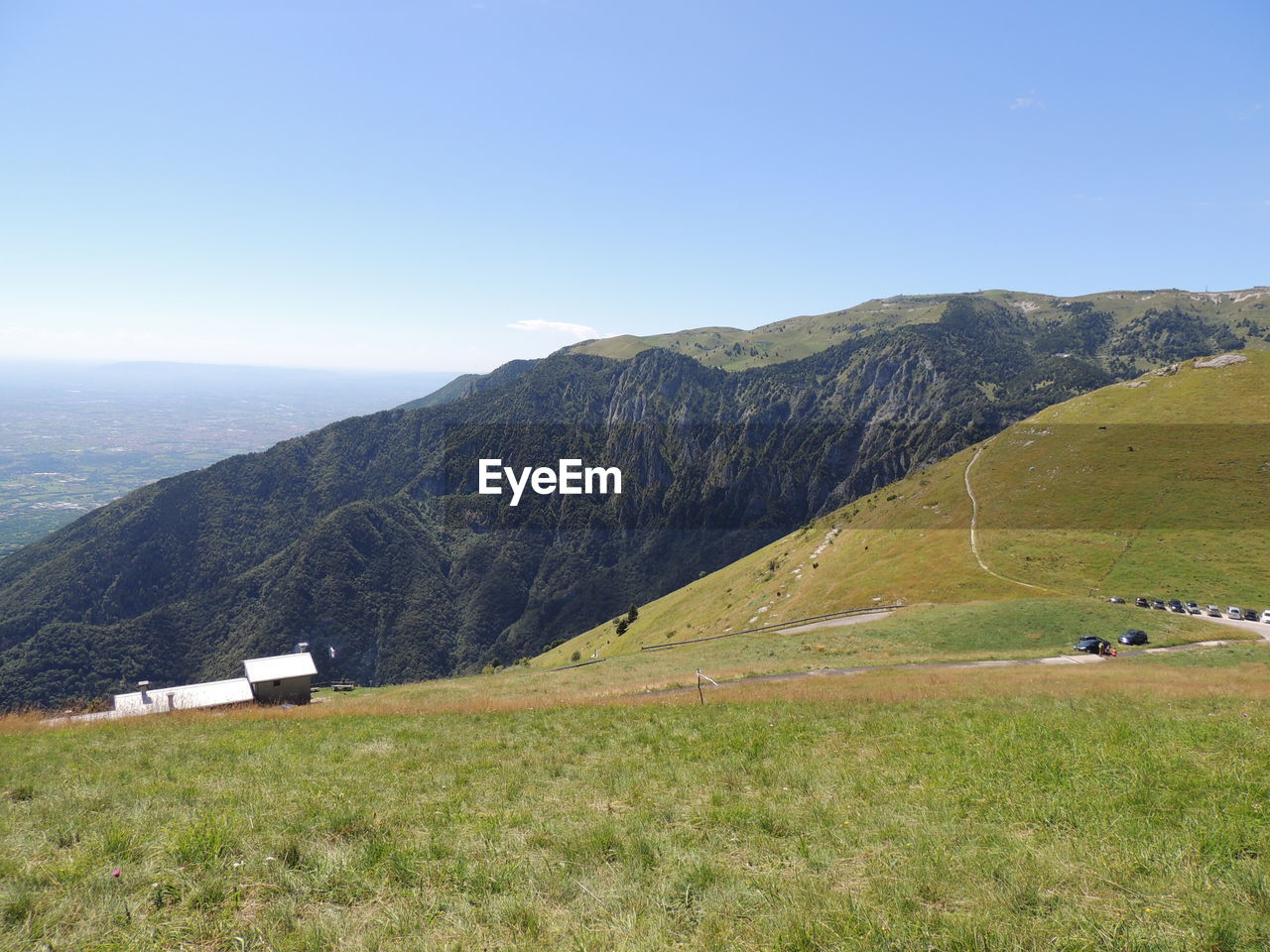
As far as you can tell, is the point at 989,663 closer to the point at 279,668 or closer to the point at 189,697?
the point at 279,668


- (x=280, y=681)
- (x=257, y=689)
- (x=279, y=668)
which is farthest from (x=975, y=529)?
(x=257, y=689)

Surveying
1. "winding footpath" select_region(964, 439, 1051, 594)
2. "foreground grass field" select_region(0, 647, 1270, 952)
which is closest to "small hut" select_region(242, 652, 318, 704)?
"foreground grass field" select_region(0, 647, 1270, 952)

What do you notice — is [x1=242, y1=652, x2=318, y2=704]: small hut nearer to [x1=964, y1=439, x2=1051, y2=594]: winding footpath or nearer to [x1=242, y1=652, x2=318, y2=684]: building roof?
[x1=242, y1=652, x2=318, y2=684]: building roof

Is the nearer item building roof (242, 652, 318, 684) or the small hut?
the small hut

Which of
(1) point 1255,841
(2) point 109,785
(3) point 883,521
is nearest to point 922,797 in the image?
(1) point 1255,841

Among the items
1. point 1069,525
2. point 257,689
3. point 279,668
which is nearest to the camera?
point 257,689

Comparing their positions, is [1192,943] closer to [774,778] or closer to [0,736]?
[774,778]

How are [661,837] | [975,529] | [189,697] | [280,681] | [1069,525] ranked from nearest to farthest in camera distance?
1. [661,837]
2. [189,697]
3. [280,681]
4. [1069,525]
5. [975,529]
